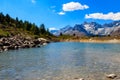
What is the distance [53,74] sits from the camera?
34281 mm

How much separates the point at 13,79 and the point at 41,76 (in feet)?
13.4

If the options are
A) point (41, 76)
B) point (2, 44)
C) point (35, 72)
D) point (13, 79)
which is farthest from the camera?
point (2, 44)

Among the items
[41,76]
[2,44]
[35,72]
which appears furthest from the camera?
[2,44]

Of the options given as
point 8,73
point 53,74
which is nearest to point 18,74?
point 8,73

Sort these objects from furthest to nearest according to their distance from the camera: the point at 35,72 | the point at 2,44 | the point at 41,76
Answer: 1. the point at 2,44
2. the point at 35,72
3. the point at 41,76

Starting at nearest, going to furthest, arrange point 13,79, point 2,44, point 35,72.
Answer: point 13,79 < point 35,72 < point 2,44

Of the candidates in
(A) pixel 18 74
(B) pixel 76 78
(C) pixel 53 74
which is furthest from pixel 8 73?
(B) pixel 76 78

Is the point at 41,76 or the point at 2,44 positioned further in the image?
the point at 2,44

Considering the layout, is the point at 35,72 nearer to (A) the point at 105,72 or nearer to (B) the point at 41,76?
(B) the point at 41,76

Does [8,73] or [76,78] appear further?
[8,73]

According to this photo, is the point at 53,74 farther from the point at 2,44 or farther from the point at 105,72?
the point at 2,44

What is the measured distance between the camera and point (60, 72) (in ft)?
118

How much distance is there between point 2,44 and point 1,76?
2307 inches

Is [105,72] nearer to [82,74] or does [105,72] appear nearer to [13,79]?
[82,74]
